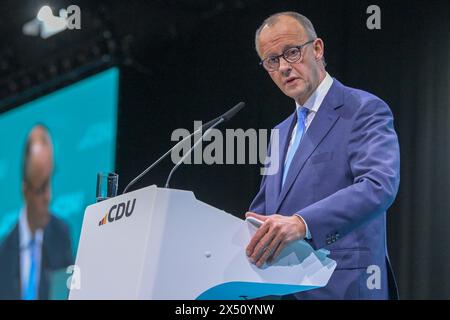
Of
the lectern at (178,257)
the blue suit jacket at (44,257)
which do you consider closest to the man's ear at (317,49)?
the lectern at (178,257)

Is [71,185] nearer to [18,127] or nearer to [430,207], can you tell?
[18,127]

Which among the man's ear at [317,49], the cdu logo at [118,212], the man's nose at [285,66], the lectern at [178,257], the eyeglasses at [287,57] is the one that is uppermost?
the man's ear at [317,49]

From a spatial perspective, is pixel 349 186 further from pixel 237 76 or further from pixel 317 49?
pixel 237 76

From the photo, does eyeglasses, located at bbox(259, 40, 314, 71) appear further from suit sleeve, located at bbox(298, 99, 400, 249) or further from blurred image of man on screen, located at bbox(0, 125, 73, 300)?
blurred image of man on screen, located at bbox(0, 125, 73, 300)

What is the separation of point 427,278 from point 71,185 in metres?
2.03

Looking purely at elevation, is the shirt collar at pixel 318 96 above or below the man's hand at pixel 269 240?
above

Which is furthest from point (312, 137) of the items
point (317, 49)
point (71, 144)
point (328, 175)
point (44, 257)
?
point (44, 257)

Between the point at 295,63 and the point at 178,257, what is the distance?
1.02 meters

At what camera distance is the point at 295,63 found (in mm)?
2566

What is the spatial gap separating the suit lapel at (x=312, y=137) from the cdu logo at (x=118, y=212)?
23.9 inches

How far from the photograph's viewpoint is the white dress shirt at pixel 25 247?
4457mm

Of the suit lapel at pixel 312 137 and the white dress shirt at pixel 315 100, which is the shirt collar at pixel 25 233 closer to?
the white dress shirt at pixel 315 100

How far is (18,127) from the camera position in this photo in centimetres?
459

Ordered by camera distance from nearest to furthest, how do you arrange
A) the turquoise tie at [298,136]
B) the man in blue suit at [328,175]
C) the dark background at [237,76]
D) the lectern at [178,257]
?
the lectern at [178,257]
the man in blue suit at [328,175]
the turquoise tie at [298,136]
the dark background at [237,76]
